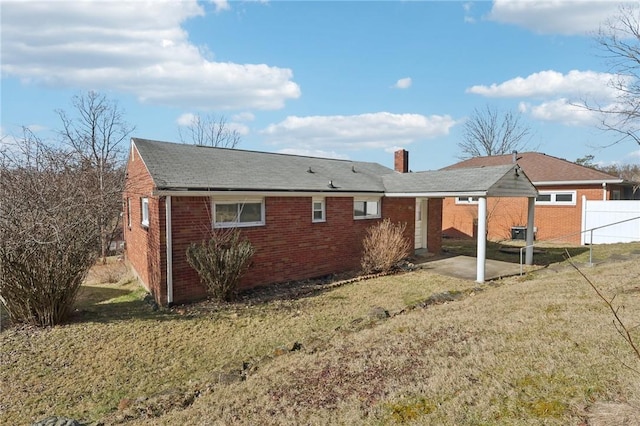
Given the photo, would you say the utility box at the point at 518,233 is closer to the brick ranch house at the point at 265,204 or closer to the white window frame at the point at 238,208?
the brick ranch house at the point at 265,204

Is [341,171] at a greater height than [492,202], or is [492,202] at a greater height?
[341,171]

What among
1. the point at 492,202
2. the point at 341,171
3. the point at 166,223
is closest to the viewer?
the point at 166,223

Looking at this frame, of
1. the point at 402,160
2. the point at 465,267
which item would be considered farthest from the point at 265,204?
the point at 402,160

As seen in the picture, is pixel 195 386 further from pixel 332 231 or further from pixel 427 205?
pixel 427 205

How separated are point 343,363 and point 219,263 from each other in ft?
15.8

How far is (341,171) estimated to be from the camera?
14719mm

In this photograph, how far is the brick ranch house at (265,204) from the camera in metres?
8.83

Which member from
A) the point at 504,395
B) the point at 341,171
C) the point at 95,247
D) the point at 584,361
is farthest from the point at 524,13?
the point at 95,247

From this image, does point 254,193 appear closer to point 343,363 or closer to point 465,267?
point 343,363

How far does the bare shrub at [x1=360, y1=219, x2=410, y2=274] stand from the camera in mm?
11906

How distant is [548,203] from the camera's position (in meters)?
19.1

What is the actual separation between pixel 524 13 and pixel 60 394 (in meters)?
13.2

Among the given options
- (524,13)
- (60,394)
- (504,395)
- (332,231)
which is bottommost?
(60,394)

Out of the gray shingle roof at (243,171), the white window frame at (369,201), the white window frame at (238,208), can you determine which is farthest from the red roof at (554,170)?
the white window frame at (238,208)
